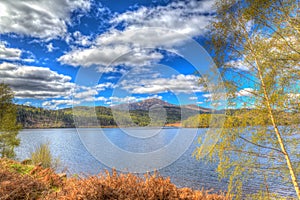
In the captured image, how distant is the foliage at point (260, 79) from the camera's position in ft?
17.4

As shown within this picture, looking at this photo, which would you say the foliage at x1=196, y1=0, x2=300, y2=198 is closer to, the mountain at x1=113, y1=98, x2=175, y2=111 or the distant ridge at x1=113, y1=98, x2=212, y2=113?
the distant ridge at x1=113, y1=98, x2=212, y2=113

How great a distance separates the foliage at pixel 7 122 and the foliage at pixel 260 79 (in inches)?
669

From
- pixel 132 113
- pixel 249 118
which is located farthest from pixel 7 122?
pixel 249 118

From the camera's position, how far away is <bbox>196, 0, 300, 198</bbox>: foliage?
17.4 feet

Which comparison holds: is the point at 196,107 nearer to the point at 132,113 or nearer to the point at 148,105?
the point at 148,105

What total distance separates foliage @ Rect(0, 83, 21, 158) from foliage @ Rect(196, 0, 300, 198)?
17.0 metres

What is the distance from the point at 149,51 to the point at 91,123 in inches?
127

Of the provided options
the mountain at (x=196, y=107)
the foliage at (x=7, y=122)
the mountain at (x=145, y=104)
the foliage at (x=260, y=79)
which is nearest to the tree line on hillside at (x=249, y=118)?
the foliage at (x=260, y=79)

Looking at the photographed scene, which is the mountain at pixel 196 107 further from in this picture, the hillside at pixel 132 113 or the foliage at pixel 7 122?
the foliage at pixel 7 122

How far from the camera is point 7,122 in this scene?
17.9 metres

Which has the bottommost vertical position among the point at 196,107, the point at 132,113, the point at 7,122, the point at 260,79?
the point at 7,122

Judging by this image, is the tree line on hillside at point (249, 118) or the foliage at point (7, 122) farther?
the foliage at point (7, 122)

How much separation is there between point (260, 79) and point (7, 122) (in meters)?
18.6

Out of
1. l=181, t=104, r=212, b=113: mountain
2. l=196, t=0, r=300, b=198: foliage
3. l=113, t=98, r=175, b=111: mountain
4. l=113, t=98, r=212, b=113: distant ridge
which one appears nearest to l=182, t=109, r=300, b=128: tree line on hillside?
l=196, t=0, r=300, b=198: foliage
